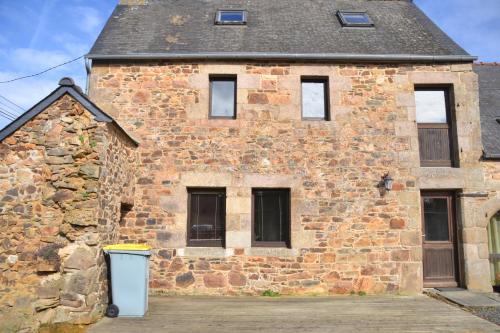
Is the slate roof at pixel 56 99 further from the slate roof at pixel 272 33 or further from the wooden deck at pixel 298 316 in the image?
the wooden deck at pixel 298 316

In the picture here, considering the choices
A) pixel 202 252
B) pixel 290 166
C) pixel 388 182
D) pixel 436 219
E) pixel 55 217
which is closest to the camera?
pixel 55 217

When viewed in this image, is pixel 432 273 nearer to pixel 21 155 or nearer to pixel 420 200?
pixel 420 200

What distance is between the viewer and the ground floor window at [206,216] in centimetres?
743

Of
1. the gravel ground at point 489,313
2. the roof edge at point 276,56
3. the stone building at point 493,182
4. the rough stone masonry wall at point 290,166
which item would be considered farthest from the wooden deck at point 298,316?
the roof edge at point 276,56

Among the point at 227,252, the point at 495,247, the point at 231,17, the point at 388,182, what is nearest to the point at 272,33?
the point at 231,17

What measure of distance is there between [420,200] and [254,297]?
165 inches

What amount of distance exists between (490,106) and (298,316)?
767cm

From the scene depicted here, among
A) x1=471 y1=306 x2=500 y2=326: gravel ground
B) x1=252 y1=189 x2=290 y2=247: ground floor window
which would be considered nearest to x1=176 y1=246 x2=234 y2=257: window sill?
x1=252 y1=189 x2=290 y2=247: ground floor window

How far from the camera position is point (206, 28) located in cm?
892

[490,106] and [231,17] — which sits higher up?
[231,17]

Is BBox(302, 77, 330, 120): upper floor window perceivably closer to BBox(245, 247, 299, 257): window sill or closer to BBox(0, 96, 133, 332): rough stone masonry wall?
BBox(245, 247, 299, 257): window sill

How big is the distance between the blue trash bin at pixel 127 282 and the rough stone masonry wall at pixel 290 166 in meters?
1.63

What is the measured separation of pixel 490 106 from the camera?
29.9 ft

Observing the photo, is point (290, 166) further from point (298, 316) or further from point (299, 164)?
point (298, 316)
